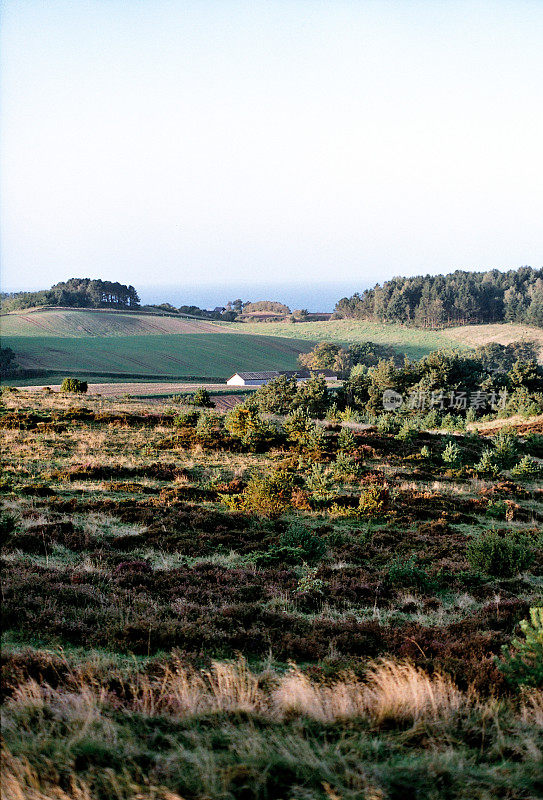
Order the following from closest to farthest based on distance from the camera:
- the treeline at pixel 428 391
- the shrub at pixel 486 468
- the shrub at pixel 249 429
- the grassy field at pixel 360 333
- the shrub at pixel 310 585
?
the shrub at pixel 310 585 < the shrub at pixel 486 468 < the shrub at pixel 249 429 < the treeline at pixel 428 391 < the grassy field at pixel 360 333

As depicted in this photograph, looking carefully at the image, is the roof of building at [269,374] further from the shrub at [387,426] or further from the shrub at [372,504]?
the shrub at [372,504]

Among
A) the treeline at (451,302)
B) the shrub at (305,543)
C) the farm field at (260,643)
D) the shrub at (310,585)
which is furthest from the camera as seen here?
the treeline at (451,302)

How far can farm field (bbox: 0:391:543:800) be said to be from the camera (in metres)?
4.02

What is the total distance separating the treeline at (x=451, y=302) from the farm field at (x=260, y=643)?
151845mm

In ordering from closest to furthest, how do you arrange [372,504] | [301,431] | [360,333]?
[372,504]
[301,431]
[360,333]

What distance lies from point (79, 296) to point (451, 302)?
11600cm

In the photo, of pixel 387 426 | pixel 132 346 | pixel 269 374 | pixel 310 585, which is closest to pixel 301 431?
pixel 387 426

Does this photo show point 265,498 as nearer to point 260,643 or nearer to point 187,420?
point 260,643

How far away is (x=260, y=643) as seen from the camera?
7.46 meters

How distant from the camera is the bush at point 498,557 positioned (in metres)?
Answer: 12.6

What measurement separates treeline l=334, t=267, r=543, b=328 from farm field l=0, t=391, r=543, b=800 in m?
152

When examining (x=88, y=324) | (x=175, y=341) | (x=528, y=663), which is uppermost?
(x=88, y=324)

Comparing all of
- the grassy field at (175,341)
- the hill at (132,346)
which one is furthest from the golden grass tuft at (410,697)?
the hill at (132,346)

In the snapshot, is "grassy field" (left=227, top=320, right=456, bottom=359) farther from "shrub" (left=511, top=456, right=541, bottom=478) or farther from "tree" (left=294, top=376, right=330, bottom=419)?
"shrub" (left=511, top=456, right=541, bottom=478)
